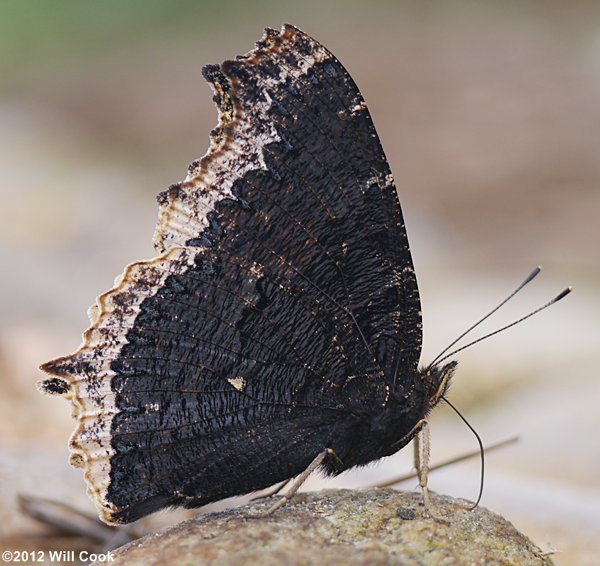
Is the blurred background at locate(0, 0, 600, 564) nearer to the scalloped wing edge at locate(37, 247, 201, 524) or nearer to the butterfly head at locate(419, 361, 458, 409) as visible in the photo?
the butterfly head at locate(419, 361, 458, 409)

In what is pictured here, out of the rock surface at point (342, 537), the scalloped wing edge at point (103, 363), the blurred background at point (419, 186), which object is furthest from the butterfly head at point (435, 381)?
the scalloped wing edge at point (103, 363)

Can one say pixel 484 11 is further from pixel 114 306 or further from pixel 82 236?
pixel 114 306

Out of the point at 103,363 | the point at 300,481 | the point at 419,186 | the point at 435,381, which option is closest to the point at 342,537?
the point at 300,481

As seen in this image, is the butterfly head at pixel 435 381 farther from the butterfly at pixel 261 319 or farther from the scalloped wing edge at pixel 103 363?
the scalloped wing edge at pixel 103 363

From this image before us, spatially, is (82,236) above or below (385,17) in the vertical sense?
below

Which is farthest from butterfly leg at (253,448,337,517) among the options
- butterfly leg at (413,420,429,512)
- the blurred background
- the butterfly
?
the blurred background

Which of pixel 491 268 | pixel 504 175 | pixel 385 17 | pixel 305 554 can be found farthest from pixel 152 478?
pixel 385 17

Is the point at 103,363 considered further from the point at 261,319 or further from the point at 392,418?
the point at 392,418
